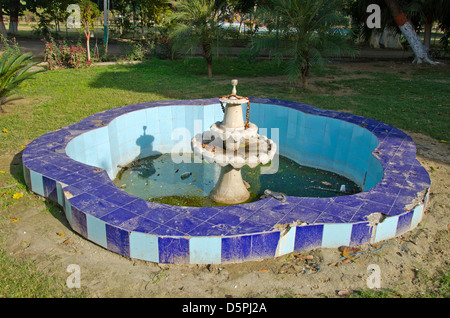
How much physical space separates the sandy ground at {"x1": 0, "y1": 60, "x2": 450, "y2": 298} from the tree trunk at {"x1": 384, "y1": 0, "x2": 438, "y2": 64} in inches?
524

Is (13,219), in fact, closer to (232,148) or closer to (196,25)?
(232,148)

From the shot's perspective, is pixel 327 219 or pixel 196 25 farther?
pixel 196 25

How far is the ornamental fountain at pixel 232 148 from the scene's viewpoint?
210 inches

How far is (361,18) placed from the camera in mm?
17031

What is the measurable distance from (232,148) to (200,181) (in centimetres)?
148

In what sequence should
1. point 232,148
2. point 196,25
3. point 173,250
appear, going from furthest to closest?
point 196,25
point 232,148
point 173,250

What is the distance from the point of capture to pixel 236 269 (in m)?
3.86

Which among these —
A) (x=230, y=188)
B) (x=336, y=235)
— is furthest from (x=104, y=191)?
(x=336, y=235)

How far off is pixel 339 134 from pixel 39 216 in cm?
552

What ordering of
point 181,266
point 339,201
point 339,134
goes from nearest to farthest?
point 181,266
point 339,201
point 339,134

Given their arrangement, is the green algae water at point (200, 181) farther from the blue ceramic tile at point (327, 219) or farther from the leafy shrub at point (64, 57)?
the leafy shrub at point (64, 57)

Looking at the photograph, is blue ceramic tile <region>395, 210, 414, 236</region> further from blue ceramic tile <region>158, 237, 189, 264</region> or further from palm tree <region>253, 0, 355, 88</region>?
palm tree <region>253, 0, 355, 88</region>
